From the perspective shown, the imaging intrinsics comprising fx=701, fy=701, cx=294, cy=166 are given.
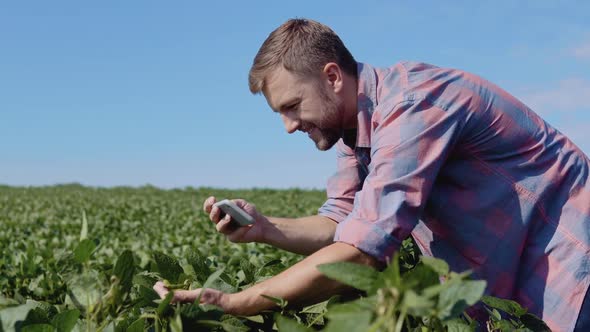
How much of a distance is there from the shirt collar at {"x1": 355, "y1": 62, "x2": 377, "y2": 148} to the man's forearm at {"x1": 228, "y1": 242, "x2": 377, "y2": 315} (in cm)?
64

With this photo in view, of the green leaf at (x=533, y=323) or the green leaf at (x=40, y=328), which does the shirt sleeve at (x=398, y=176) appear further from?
the green leaf at (x=40, y=328)

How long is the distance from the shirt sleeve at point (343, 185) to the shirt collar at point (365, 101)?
500mm

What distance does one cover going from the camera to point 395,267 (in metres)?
0.96

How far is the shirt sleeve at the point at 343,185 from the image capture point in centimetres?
307

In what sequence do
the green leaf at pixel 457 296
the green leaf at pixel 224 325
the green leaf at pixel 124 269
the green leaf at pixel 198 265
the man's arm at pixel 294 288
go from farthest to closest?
the green leaf at pixel 198 265 < the man's arm at pixel 294 288 < the green leaf at pixel 224 325 < the green leaf at pixel 124 269 < the green leaf at pixel 457 296

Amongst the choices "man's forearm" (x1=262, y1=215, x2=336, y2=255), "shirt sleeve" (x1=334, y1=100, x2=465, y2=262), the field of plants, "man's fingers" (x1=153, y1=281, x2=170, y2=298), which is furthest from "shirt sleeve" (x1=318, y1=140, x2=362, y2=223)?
"man's fingers" (x1=153, y1=281, x2=170, y2=298)

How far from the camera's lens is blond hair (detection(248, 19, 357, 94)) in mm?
2518

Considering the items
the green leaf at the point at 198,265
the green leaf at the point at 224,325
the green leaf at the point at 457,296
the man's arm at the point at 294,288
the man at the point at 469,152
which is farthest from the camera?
the man at the point at 469,152

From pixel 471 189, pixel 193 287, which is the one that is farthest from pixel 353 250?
pixel 471 189

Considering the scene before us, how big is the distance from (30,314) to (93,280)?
441mm

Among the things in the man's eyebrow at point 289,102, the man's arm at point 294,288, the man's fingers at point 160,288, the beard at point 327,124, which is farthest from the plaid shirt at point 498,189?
the man's fingers at point 160,288

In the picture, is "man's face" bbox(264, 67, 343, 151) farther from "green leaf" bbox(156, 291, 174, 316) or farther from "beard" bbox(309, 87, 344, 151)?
"green leaf" bbox(156, 291, 174, 316)

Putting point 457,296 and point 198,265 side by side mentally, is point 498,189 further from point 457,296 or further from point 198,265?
point 457,296

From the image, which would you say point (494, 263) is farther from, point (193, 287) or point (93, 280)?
point (93, 280)
